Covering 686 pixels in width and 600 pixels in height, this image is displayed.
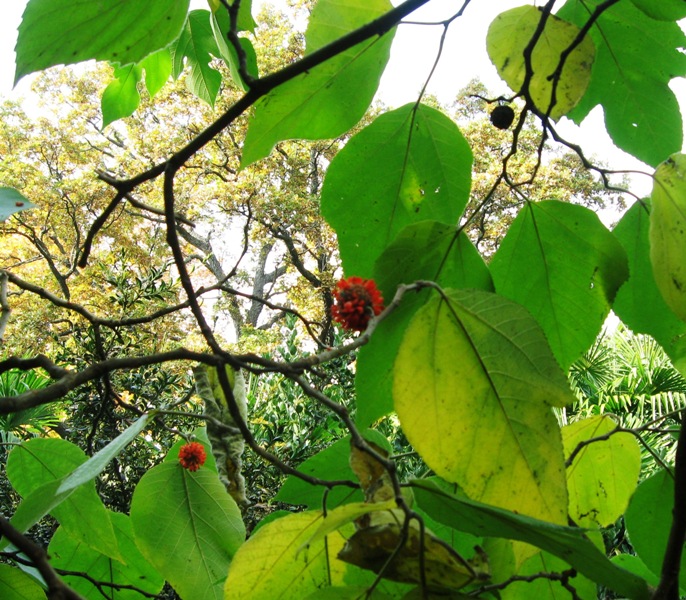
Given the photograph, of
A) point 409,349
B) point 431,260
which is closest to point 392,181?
point 431,260

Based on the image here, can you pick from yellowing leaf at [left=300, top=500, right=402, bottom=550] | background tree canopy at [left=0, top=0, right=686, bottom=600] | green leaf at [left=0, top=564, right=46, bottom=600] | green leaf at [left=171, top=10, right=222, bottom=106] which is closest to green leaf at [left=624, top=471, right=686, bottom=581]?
background tree canopy at [left=0, top=0, right=686, bottom=600]

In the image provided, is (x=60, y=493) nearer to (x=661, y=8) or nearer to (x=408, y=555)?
(x=408, y=555)

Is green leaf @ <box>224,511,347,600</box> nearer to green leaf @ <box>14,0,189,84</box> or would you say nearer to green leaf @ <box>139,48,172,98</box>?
green leaf @ <box>14,0,189,84</box>

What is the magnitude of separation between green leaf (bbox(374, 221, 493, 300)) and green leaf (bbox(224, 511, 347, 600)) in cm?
13

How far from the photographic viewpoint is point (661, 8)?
371 mm

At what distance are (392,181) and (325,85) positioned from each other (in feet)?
0.24

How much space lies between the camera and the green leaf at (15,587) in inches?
13.6

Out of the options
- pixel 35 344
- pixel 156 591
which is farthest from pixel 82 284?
pixel 156 591

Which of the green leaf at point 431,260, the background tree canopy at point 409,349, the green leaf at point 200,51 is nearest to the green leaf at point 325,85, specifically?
the background tree canopy at point 409,349

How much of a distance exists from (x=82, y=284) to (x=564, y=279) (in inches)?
235

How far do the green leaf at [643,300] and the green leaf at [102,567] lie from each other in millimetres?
376

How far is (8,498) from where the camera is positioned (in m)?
2.07

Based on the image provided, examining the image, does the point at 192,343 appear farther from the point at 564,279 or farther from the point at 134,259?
the point at 564,279

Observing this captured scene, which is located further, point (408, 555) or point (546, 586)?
point (546, 586)
